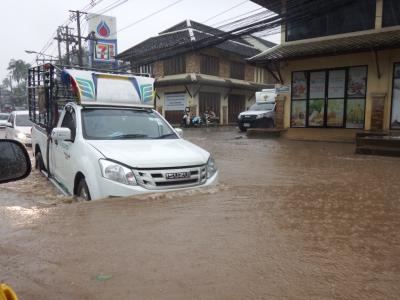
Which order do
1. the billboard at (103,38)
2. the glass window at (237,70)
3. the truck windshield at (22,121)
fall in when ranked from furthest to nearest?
the glass window at (237,70), the billboard at (103,38), the truck windshield at (22,121)

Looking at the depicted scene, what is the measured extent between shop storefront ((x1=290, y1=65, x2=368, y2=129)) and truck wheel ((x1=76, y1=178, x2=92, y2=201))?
38.0ft

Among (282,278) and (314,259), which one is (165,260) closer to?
(282,278)

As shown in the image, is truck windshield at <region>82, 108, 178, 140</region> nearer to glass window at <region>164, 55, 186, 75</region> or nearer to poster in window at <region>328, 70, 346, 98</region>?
poster in window at <region>328, 70, 346, 98</region>

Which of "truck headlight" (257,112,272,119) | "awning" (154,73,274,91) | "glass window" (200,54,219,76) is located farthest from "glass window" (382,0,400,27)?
"glass window" (200,54,219,76)

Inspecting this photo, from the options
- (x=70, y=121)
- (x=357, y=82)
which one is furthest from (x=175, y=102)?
(x=70, y=121)

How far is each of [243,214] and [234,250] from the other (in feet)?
3.54

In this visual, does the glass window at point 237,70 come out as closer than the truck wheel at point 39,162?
No

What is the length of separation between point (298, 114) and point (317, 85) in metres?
1.37

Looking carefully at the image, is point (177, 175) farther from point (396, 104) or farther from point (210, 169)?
point (396, 104)

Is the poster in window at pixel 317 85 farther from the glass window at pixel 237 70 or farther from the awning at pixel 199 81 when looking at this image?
the glass window at pixel 237 70

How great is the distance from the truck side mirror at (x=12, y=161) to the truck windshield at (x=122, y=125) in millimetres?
3276

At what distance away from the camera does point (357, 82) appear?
44.9 feet

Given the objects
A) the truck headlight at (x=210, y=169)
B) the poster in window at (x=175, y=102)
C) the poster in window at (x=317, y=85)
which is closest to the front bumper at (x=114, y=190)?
the truck headlight at (x=210, y=169)

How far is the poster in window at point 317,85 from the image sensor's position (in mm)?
14484
